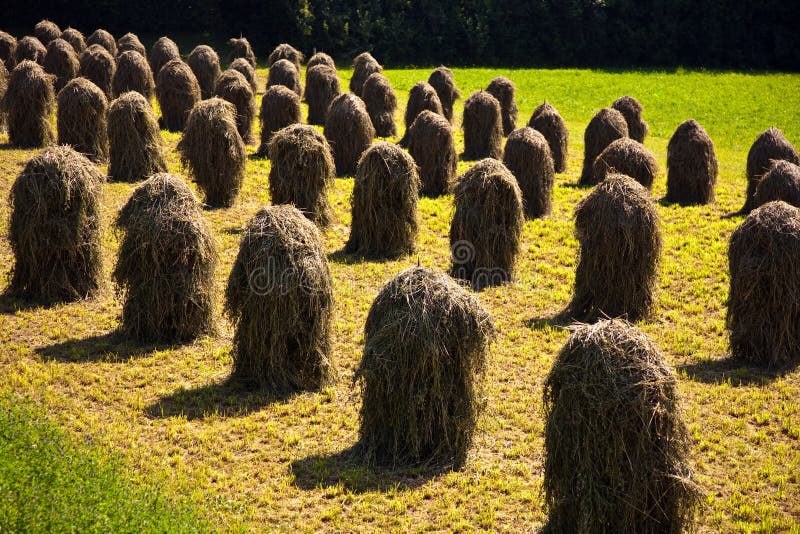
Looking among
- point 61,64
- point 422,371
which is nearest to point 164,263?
point 422,371

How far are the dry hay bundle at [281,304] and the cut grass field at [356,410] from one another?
0.38 metres

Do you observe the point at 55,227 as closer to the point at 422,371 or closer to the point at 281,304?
the point at 281,304

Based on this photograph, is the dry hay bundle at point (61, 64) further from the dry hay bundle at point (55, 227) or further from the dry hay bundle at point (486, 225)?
the dry hay bundle at point (486, 225)

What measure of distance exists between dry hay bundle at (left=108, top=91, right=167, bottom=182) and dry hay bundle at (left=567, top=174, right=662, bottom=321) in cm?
1186

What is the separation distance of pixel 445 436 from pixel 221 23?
46.1m

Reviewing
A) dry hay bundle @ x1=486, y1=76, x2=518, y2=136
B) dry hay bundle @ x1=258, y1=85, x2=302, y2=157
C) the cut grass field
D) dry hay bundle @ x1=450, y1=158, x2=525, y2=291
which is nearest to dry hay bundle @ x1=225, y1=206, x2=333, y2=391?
the cut grass field

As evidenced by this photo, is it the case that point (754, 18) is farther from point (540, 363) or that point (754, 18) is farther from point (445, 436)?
point (445, 436)

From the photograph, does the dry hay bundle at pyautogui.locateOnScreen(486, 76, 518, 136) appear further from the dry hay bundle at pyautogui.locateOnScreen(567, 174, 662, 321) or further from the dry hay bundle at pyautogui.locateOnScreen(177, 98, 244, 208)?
the dry hay bundle at pyautogui.locateOnScreen(567, 174, 662, 321)

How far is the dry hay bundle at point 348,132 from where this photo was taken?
24.2m

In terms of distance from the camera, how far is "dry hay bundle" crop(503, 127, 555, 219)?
69.7ft

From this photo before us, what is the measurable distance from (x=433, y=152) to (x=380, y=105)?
7.31 metres

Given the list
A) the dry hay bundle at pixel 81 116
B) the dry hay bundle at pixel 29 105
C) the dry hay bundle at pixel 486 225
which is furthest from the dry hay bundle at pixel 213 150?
the dry hay bundle at pixel 486 225

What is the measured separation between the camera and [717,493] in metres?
10.0

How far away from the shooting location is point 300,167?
1950cm
